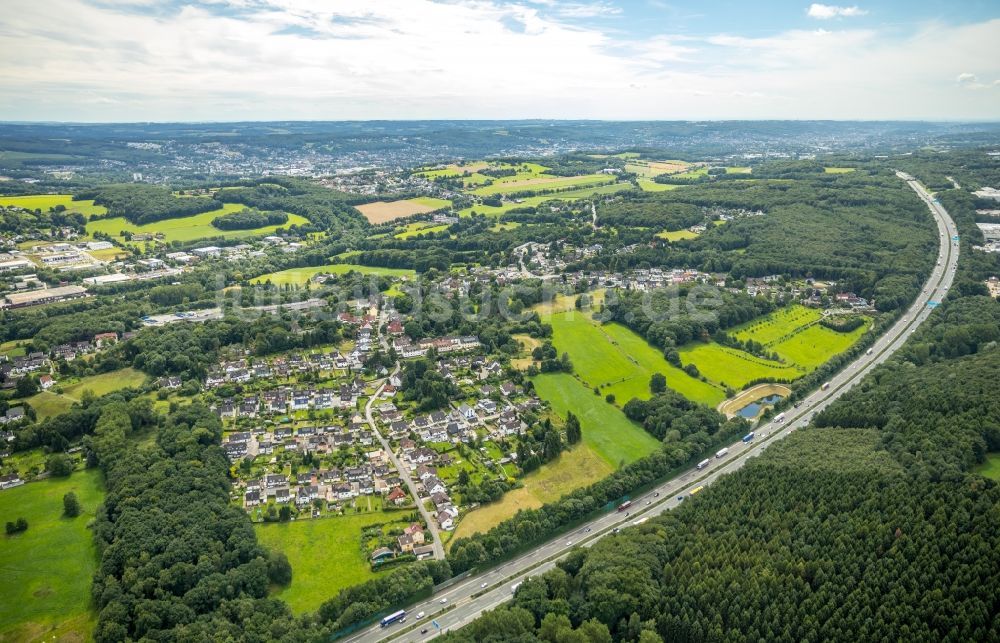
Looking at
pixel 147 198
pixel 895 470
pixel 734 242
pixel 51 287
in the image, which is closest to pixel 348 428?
pixel 895 470

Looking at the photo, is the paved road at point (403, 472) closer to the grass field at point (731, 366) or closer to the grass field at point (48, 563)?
the grass field at point (48, 563)

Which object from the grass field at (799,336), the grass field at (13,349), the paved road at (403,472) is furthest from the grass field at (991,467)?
the grass field at (13,349)

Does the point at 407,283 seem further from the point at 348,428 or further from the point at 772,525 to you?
the point at 772,525

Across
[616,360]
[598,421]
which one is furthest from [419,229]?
[598,421]

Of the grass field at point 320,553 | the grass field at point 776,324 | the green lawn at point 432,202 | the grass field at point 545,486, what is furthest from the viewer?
the green lawn at point 432,202

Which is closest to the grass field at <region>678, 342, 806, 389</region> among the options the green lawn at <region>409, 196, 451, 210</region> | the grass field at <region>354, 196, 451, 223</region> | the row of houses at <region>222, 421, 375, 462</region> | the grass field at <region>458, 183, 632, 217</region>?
the row of houses at <region>222, 421, 375, 462</region>
